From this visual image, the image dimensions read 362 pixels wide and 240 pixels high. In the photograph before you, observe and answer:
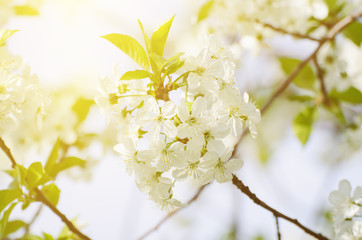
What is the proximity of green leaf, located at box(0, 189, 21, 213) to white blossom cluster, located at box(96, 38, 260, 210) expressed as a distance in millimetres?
389

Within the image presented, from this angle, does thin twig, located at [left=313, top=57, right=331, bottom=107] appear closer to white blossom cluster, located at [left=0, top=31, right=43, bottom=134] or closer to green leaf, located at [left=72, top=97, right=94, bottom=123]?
green leaf, located at [left=72, top=97, right=94, bottom=123]

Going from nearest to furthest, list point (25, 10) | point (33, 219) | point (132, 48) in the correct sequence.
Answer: point (132, 48)
point (33, 219)
point (25, 10)

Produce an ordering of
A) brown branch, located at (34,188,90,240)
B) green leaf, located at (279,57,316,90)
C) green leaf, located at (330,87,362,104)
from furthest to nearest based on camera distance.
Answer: green leaf, located at (279,57,316,90), green leaf, located at (330,87,362,104), brown branch, located at (34,188,90,240)

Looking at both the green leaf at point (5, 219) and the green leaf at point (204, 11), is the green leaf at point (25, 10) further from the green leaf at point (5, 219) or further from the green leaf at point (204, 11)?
the green leaf at point (5, 219)

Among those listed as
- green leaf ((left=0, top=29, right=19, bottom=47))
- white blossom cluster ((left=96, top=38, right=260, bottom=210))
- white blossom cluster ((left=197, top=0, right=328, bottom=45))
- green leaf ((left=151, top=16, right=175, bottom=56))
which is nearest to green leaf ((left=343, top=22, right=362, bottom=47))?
white blossom cluster ((left=197, top=0, right=328, bottom=45))

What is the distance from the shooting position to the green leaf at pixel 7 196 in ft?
4.04

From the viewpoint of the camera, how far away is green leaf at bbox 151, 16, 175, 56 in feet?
4.00

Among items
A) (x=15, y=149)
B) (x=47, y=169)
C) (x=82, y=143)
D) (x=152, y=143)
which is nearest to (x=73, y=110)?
(x=82, y=143)

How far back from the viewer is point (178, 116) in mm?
1112

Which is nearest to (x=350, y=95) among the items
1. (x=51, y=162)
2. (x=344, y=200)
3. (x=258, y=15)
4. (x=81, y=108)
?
(x=258, y=15)

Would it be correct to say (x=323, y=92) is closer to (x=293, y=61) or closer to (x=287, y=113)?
(x=293, y=61)

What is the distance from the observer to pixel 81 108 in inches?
91.0

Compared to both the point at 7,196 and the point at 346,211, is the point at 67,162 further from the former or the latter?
the point at 346,211

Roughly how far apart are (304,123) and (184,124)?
53.7 inches
